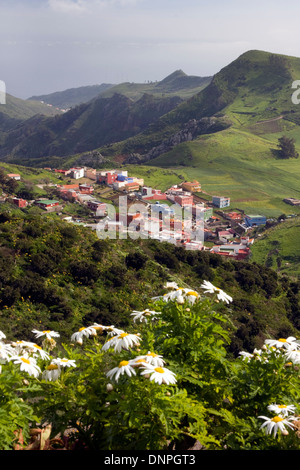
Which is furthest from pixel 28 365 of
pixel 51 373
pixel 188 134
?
pixel 188 134

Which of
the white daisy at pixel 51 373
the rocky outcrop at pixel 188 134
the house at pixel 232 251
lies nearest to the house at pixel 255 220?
the house at pixel 232 251

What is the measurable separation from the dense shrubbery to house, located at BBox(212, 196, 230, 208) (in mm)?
97387

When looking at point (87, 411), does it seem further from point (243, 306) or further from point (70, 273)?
point (243, 306)

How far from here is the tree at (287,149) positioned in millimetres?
142375

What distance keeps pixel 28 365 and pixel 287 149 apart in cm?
15011

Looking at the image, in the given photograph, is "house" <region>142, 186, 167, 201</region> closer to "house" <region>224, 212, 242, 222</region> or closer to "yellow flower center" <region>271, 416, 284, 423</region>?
"house" <region>224, 212, 242, 222</region>

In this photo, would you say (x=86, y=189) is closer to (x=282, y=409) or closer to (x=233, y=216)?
(x=233, y=216)

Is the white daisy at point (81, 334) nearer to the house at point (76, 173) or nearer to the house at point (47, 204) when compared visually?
the house at point (47, 204)

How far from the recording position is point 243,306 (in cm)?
2858

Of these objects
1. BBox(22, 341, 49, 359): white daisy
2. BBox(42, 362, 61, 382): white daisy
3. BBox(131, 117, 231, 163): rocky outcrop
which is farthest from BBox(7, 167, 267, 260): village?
BBox(131, 117, 231, 163): rocky outcrop

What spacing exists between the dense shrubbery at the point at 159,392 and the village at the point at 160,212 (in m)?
54.4

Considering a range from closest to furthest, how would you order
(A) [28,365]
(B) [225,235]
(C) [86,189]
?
(A) [28,365] < (B) [225,235] < (C) [86,189]

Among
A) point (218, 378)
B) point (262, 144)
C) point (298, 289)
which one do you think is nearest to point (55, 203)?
point (298, 289)

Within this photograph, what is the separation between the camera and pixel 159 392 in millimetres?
4418
